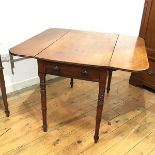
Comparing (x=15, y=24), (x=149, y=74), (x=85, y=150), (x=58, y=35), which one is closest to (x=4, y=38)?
(x=15, y=24)

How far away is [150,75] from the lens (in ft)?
8.20

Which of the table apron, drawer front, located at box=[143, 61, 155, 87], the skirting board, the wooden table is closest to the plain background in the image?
the skirting board

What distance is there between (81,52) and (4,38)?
3.16ft

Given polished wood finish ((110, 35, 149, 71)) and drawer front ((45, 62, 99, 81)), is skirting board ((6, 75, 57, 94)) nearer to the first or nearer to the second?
drawer front ((45, 62, 99, 81))

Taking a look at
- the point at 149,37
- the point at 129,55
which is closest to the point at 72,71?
the point at 129,55

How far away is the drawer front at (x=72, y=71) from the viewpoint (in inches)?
58.6

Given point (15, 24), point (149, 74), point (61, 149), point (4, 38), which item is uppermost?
point (15, 24)

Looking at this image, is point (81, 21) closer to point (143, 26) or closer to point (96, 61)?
point (143, 26)

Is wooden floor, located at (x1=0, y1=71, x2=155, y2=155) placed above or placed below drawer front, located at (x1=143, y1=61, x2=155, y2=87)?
below

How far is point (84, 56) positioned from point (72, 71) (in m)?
0.14

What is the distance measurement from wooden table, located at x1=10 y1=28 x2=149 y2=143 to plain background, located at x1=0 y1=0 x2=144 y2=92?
443mm

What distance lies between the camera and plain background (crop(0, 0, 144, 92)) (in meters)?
2.13

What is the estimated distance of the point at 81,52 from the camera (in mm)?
1600

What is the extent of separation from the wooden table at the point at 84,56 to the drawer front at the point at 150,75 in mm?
658
